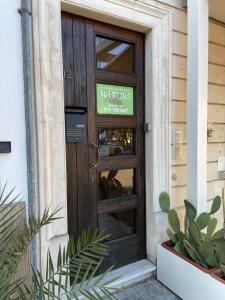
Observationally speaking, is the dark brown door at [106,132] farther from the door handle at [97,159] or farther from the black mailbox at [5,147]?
the black mailbox at [5,147]

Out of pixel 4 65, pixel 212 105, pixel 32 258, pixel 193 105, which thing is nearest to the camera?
pixel 4 65

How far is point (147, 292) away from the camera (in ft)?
6.57

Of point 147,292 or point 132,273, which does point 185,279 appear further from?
point 132,273

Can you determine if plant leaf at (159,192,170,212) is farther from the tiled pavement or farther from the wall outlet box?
the wall outlet box

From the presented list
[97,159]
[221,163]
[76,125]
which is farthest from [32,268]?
[221,163]

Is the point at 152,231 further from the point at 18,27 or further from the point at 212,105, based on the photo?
the point at 18,27

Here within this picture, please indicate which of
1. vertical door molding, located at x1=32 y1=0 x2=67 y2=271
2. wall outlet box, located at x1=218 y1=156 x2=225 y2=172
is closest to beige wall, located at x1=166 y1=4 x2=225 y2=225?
wall outlet box, located at x1=218 y1=156 x2=225 y2=172

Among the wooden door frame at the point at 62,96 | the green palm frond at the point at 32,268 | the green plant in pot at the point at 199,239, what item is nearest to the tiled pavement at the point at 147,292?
the wooden door frame at the point at 62,96

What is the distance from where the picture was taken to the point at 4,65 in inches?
61.1

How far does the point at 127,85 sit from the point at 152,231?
1.37m

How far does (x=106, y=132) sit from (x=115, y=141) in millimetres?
126

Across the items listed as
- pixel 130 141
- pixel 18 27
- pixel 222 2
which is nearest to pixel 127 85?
pixel 130 141

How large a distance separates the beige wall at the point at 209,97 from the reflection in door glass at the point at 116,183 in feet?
1.36

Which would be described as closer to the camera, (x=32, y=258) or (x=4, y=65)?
(x=4, y=65)
